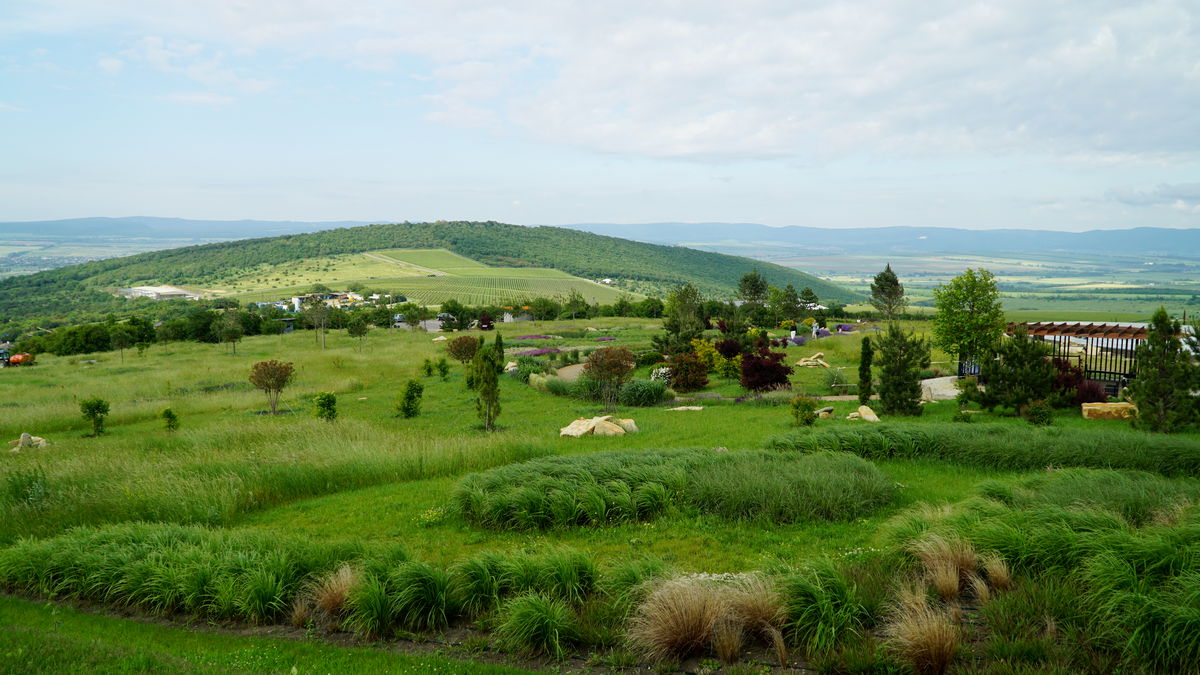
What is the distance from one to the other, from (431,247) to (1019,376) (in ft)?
522

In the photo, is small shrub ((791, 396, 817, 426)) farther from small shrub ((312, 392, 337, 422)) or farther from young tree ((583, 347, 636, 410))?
small shrub ((312, 392, 337, 422))

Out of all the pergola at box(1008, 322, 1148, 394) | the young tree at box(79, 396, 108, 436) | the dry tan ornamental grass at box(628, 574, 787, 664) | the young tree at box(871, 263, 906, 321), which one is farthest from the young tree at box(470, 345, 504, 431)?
the young tree at box(871, 263, 906, 321)

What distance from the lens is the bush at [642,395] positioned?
2098 cm

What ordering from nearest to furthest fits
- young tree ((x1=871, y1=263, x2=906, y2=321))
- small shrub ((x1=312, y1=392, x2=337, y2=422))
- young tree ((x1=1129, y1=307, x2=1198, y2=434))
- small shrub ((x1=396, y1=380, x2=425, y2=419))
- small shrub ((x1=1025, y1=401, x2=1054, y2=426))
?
1. young tree ((x1=1129, y1=307, x2=1198, y2=434))
2. small shrub ((x1=1025, y1=401, x2=1054, y2=426))
3. small shrub ((x1=312, y1=392, x2=337, y2=422))
4. small shrub ((x1=396, y1=380, x2=425, y2=419))
5. young tree ((x1=871, y1=263, x2=906, y2=321))

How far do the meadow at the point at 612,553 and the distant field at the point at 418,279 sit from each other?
285 feet

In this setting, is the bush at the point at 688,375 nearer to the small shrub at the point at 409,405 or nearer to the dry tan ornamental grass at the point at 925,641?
the small shrub at the point at 409,405

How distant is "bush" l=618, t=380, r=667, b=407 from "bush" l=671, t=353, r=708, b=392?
61.5 inches

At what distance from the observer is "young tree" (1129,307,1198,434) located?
40.7 feet

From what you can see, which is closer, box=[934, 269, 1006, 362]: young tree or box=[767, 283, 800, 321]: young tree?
box=[934, 269, 1006, 362]: young tree

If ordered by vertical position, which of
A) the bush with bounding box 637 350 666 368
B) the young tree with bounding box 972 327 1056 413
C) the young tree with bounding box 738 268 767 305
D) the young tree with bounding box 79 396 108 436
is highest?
the young tree with bounding box 738 268 767 305

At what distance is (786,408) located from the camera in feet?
59.4

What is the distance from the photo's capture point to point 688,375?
74.5 feet

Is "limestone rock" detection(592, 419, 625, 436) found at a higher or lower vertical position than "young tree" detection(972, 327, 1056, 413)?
lower

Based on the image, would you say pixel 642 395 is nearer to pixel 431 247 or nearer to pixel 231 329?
pixel 231 329
